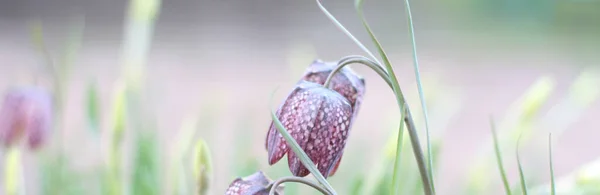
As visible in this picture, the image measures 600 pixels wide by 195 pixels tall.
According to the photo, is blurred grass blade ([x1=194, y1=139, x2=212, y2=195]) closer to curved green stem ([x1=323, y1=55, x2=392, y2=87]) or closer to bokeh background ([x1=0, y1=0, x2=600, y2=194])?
curved green stem ([x1=323, y1=55, x2=392, y2=87])

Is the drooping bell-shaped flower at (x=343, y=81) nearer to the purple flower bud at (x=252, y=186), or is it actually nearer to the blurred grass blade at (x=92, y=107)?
A: the purple flower bud at (x=252, y=186)

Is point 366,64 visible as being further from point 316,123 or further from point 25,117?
point 25,117

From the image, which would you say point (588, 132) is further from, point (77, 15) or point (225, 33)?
point (77, 15)

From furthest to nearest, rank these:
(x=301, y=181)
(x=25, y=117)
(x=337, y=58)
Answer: (x=337, y=58) < (x=25, y=117) < (x=301, y=181)

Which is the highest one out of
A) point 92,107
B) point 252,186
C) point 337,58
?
point 337,58

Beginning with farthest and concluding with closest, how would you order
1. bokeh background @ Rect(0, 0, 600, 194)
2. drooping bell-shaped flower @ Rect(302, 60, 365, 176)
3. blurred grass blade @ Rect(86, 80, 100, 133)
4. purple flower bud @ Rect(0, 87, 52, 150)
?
bokeh background @ Rect(0, 0, 600, 194) → purple flower bud @ Rect(0, 87, 52, 150) → blurred grass blade @ Rect(86, 80, 100, 133) → drooping bell-shaped flower @ Rect(302, 60, 365, 176)

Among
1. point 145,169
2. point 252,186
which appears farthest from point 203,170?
point 145,169

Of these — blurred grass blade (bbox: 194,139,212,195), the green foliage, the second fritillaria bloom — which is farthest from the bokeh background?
the second fritillaria bloom
